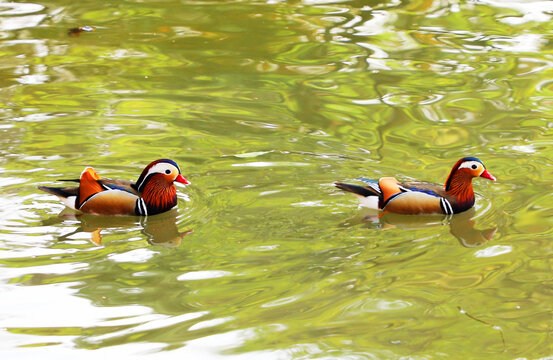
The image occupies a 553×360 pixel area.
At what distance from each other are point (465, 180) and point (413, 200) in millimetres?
490

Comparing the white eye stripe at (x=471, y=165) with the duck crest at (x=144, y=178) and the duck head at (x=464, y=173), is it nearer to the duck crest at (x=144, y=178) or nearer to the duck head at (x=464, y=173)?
the duck head at (x=464, y=173)

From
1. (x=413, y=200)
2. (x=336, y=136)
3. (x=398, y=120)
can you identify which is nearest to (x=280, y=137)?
(x=336, y=136)

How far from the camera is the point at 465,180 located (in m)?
7.69

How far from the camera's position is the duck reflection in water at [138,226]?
720 centimetres

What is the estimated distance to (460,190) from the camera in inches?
301

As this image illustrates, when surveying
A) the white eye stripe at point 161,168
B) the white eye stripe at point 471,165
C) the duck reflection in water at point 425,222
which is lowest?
the duck reflection in water at point 425,222

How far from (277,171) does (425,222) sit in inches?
62.0

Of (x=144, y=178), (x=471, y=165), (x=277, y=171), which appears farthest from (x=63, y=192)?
(x=471, y=165)

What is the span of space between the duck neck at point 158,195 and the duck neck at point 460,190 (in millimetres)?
2376

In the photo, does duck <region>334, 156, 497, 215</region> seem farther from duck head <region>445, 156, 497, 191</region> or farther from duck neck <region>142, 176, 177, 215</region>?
duck neck <region>142, 176, 177, 215</region>

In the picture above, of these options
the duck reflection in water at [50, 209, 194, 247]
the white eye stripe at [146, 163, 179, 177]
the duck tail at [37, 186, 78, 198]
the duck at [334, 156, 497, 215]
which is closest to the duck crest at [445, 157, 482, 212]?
the duck at [334, 156, 497, 215]

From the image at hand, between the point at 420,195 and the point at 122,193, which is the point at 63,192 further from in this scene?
the point at 420,195

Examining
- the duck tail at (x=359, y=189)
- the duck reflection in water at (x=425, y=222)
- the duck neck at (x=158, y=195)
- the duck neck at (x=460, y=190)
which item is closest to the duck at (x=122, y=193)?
the duck neck at (x=158, y=195)

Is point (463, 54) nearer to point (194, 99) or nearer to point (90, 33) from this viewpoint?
point (194, 99)
